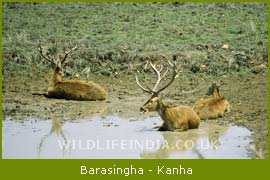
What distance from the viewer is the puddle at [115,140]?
11961 mm

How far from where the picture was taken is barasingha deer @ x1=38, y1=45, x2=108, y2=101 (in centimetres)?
1653

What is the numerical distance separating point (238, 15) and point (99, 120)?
9.24 meters

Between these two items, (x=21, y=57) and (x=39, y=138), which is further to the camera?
(x=21, y=57)

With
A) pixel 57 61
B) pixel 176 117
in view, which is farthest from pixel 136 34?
pixel 176 117

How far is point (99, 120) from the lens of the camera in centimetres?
1458

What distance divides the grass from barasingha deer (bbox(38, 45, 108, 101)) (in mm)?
1236

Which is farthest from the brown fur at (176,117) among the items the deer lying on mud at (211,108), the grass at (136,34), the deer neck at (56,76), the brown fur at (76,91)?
the grass at (136,34)

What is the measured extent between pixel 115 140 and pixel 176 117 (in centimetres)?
130

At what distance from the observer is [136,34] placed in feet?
69.2

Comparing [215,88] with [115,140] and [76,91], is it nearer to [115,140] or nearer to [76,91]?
[76,91]
